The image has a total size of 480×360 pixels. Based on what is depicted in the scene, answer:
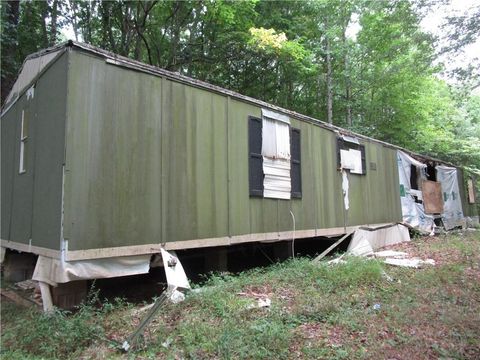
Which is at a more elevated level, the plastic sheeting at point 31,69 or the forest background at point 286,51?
the forest background at point 286,51

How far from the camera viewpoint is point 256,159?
709cm

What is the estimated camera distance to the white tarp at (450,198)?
602 inches

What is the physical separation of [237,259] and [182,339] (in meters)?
5.08

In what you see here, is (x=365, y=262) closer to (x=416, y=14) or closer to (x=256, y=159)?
(x=256, y=159)

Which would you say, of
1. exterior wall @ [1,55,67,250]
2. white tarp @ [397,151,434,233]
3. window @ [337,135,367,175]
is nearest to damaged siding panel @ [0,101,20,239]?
exterior wall @ [1,55,67,250]

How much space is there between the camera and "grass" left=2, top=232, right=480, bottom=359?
377cm

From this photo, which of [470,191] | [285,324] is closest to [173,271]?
[285,324]

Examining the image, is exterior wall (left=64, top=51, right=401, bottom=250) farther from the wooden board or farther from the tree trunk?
the tree trunk

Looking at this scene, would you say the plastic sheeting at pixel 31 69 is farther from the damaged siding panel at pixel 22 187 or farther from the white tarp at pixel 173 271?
the white tarp at pixel 173 271

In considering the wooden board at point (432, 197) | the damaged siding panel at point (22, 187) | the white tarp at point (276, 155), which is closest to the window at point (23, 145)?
the damaged siding panel at point (22, 187)

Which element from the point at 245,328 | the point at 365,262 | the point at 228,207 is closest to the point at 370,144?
the point at 365,262

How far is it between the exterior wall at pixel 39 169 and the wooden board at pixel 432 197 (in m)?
12.4

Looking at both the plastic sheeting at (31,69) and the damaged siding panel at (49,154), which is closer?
the damaged siding panel at (49,154)

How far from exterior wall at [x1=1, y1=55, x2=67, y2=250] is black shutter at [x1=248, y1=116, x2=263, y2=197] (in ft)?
10.5
